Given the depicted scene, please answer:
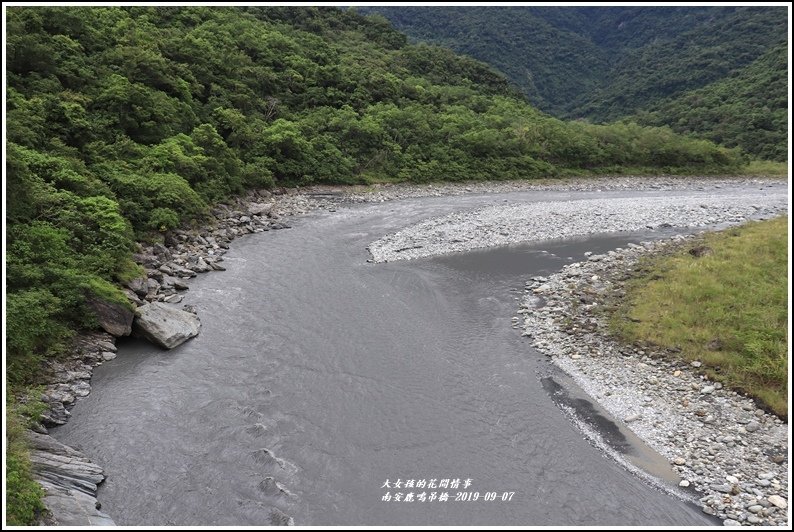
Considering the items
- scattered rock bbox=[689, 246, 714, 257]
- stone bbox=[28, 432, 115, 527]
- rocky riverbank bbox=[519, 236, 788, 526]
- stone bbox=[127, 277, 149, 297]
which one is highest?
stone bbox=[127, 277, 149, 297]

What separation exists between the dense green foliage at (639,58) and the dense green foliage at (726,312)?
4711 cm

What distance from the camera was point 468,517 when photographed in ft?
32.8

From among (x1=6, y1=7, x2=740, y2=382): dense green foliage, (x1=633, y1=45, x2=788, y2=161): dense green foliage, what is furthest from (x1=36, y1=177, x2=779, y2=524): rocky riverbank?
(x1=633, y1=45, x2=788, y2=161): dense green foliage

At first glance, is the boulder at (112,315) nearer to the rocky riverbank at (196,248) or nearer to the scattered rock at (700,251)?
the rocky riverbank at (196,248)

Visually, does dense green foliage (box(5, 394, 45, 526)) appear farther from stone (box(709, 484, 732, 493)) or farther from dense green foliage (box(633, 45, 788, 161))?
dense green foliage (box(633, 45, 788, 161))

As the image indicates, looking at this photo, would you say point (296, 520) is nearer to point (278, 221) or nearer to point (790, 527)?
point (790, 527)

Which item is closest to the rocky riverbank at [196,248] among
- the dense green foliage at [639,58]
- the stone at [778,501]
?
the stone at [778,501]

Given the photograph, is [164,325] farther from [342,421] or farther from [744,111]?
[744,111]

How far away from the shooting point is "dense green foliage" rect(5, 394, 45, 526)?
8.30 m

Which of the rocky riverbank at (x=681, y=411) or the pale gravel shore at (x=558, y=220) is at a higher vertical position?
the pale gravel shore at (x=558, y=220)

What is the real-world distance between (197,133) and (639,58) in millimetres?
120193

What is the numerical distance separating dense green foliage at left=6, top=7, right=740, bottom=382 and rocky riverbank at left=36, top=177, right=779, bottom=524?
0.66 m

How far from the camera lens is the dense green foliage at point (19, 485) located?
830cm

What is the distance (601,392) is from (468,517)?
5.96m
